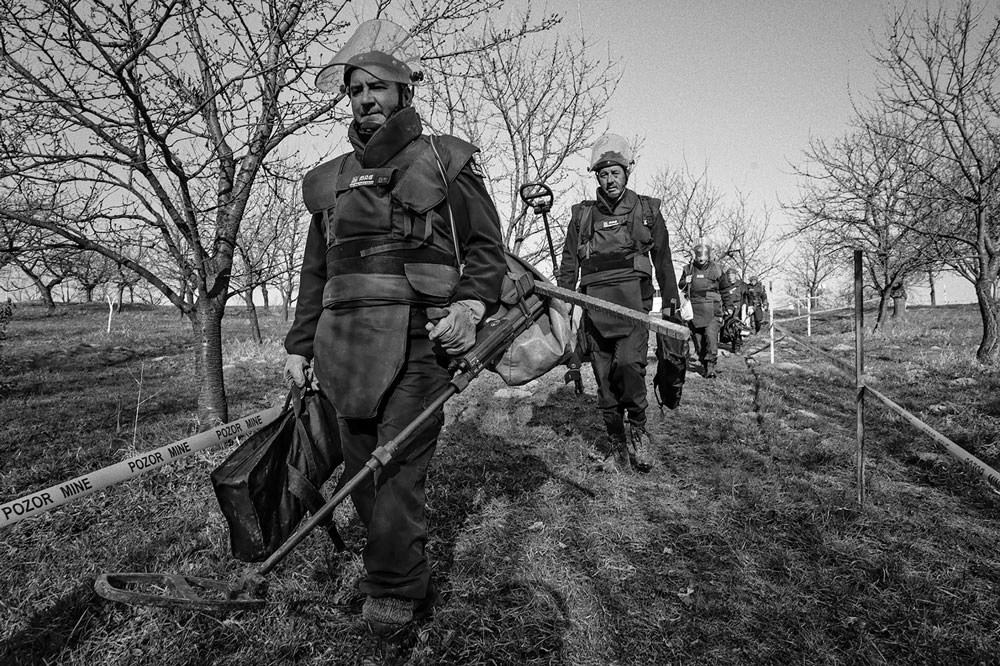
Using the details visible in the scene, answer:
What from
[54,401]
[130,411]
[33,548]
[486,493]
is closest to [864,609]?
[486,493]

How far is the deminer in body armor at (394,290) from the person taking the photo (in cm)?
236

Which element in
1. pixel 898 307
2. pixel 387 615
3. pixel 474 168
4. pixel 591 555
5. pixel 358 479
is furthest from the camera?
pixel 898 307

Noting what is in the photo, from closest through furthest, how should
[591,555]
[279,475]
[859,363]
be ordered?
[279,475], [591,555], [859,363]

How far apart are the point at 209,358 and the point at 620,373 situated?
11.8 feet

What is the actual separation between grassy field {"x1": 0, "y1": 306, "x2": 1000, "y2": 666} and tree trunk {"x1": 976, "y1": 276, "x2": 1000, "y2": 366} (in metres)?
4.72

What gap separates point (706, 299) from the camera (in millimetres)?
10883

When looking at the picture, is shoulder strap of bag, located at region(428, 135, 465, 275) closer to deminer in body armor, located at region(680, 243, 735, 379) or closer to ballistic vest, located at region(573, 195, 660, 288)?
ballistic vest, located at region(573, 195, 660, 288)

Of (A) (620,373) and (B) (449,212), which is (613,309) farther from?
(A) (620,373)

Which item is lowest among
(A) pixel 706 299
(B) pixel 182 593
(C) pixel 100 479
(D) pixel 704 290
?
(B) pixel 182 593

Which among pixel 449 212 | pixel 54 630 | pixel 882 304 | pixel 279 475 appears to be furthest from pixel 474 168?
pixel 882 304

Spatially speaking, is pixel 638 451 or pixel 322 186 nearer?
pixel 322 186

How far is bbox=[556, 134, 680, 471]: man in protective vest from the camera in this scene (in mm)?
5035

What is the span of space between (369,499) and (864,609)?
238cm

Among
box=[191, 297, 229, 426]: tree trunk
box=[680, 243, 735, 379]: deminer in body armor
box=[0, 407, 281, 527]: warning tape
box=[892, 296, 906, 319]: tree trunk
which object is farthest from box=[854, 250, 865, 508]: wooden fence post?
box=[892, 296, 906, 319]: tree trunk
